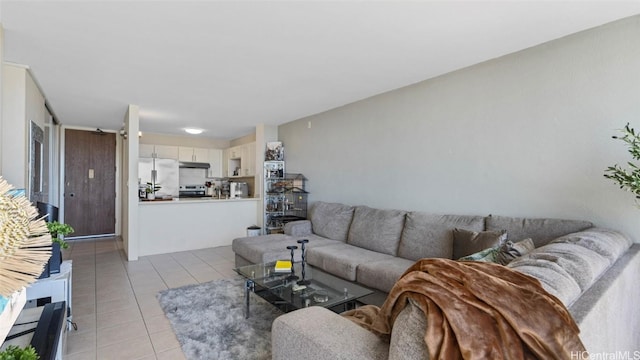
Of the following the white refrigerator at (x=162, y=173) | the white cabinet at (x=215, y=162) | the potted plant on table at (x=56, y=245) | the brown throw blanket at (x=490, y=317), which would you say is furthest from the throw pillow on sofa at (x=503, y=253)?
the white cabinet at (x=215, y=162)

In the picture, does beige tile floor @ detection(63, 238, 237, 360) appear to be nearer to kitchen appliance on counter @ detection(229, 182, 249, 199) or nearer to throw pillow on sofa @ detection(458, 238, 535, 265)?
kitchen appliance on counter @ detection(229, 182, 249, 199)

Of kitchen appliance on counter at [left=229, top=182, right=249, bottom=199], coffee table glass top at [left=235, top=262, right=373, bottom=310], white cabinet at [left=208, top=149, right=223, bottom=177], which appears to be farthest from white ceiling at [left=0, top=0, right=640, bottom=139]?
white cabinet at [left=208, top=149, right=223, bottom=177]

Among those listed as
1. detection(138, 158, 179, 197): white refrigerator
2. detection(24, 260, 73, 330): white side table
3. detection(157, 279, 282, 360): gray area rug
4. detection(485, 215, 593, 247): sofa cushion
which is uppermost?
detection(138, 158, 179, 197): white refrigerator

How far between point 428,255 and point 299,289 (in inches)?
50.6

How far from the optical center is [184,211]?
5.08m

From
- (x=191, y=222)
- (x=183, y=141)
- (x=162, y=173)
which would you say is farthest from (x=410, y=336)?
(x=183, y=141)

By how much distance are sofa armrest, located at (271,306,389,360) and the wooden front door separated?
667 centimetres

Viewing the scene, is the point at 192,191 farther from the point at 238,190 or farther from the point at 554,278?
the point at 554,278

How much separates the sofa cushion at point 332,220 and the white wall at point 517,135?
0.35 metres

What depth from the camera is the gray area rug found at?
2.13m

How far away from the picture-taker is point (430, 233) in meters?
2.92

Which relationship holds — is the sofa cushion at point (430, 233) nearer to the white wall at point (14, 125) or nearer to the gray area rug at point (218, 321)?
the gray area rug at point (218, 321)

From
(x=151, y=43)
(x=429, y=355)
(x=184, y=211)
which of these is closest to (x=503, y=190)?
(x=429, y=355)

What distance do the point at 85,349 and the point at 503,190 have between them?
11.8ft
